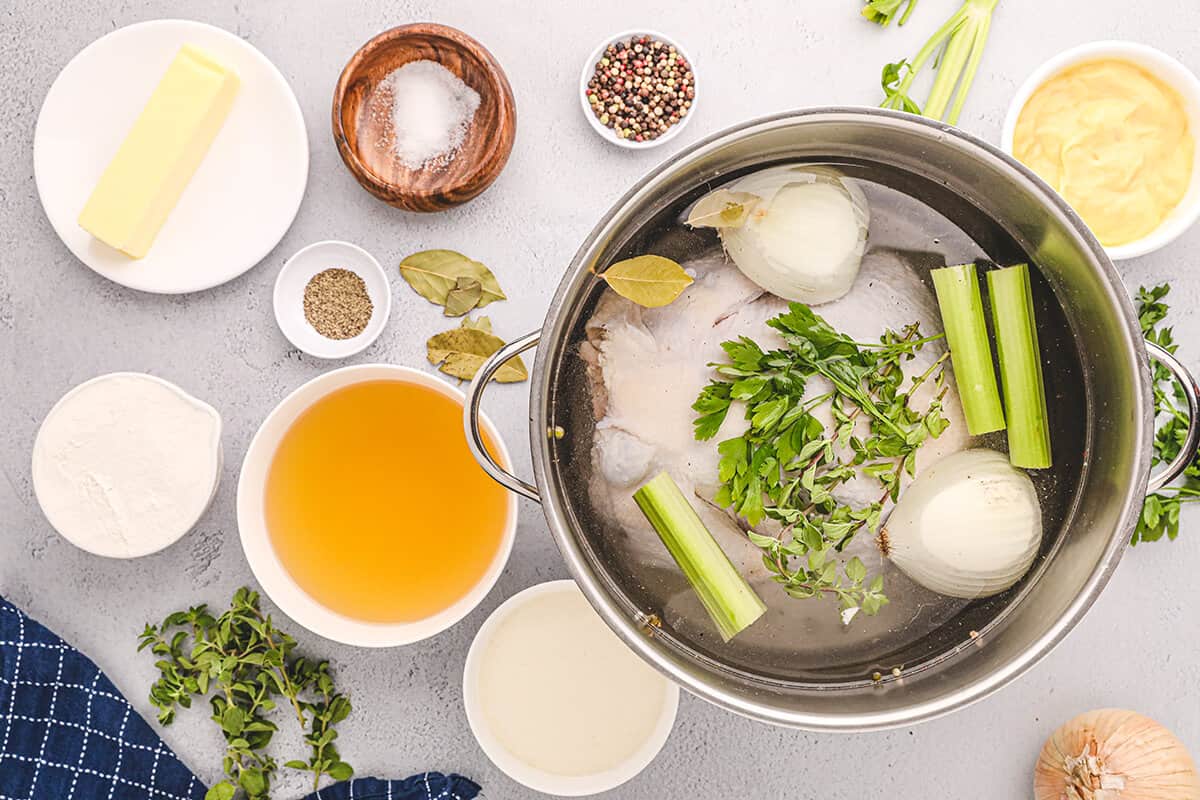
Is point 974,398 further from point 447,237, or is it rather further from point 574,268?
point 447,237

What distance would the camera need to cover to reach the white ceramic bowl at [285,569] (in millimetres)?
1242

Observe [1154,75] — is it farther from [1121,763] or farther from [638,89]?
[1121,763]

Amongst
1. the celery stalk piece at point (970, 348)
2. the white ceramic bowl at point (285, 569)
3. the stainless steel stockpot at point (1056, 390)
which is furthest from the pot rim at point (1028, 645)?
the white ceramic bowl at point (285, 569)

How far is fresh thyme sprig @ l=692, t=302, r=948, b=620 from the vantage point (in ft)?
3.17

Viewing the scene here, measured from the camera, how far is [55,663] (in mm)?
1365

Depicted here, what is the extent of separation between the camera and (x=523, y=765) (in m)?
1.31

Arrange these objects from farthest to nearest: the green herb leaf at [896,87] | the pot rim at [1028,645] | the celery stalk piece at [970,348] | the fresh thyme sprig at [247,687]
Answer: the fresh thyme sprig at [247,687], the green herb leaf at [896,87], the celery stalk piece at [970,348], the pot rim at [1028,645]

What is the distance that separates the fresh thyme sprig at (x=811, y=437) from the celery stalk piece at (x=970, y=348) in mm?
42

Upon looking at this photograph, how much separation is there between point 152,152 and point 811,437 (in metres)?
0.95

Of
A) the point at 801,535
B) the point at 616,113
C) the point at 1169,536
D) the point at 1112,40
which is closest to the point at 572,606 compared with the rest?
the point at 801,535

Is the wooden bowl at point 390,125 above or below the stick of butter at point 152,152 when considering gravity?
above

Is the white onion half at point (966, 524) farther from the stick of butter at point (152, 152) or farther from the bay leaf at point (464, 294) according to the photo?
the stick of butter at point (152, 152)

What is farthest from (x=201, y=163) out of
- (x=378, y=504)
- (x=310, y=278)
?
(x=378, y=504)

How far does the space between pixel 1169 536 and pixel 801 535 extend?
70cm
